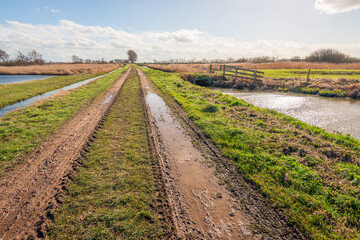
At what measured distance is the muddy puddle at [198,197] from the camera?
3316 mm

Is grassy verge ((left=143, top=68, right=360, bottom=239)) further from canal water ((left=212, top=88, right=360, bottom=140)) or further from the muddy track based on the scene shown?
the muddy track

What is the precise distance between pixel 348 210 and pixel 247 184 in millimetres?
2056

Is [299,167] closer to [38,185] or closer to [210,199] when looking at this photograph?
[210,199]

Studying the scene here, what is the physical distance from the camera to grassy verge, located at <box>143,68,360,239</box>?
3520 millimetres

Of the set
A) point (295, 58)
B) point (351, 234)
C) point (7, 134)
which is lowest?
point (351, 234)

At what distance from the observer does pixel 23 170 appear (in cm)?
498

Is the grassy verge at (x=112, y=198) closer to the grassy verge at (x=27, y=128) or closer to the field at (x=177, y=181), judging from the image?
the field at (x=177, y=181)

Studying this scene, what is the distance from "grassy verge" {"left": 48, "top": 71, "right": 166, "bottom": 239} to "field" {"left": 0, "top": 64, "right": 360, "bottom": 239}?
0.02 meters

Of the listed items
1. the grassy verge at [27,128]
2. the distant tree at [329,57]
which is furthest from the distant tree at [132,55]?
the grassy verge at [27,128]

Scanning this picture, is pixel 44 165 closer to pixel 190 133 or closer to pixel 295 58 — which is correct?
pixel 190 133

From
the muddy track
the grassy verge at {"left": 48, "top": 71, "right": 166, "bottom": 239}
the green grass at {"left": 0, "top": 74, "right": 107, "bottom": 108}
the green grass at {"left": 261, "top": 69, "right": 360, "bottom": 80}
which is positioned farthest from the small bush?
the green grass at {"left": 261, "top": 69, "right": 360, "bottom": 80}

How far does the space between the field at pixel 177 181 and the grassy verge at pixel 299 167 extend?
0.03 meters

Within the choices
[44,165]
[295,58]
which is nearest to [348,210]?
[44,165]

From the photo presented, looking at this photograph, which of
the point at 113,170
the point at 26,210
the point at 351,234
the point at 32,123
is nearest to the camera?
the point at 351,234
